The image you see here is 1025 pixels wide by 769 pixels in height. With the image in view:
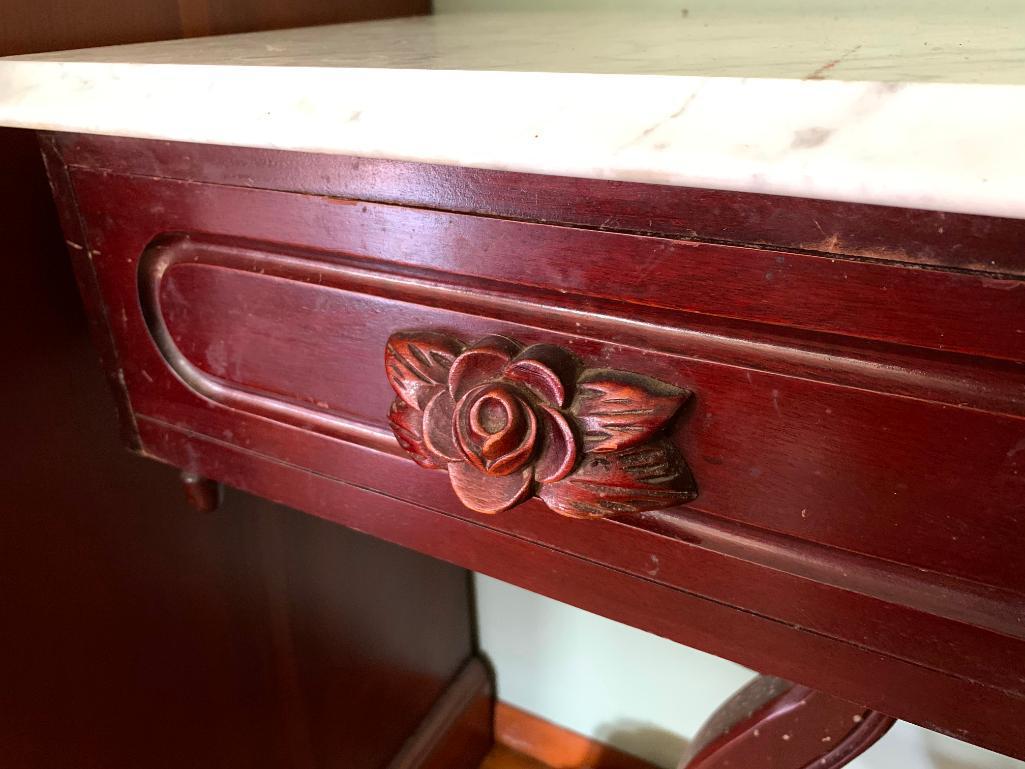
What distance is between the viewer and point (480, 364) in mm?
296

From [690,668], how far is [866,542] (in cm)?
59

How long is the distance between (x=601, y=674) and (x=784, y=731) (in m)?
0.55

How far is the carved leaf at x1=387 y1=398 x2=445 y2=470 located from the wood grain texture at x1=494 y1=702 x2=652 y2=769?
71 centimetres

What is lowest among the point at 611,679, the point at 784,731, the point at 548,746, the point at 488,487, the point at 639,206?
the point at 548,746

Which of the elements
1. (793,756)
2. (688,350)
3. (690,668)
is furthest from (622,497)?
(690,668)

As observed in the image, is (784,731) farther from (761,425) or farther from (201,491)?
(201,491)

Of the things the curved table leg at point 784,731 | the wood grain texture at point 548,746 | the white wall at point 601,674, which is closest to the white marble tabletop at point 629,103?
the curved table leg at point 784,731

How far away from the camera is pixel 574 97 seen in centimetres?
23

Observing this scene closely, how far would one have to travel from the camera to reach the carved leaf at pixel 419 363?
1.00 feet

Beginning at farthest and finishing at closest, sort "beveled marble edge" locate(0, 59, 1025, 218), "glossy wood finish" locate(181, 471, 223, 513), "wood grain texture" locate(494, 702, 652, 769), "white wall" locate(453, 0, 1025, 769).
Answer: "wood grain texture" locate(494, 702, 652, 769)
"white wall" locate(453, 0, 1025, 769)
"glossy wood finish" locate(181, 471, 223, 513)
"beveled marble edge" locate(0, 59, 1025, 218)

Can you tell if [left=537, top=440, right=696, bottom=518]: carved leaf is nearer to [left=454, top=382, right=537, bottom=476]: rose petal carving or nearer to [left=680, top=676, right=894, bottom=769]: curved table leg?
[left=454, top=382, right=537, bottom=476]: rose petal carving

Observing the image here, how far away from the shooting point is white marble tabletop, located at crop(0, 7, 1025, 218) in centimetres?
19

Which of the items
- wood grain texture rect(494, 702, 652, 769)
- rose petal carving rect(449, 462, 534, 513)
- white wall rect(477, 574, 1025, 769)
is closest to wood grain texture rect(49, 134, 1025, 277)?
rose petal carving rect(449, 462, 534, 513)

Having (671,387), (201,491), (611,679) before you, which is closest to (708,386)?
(671,387)
